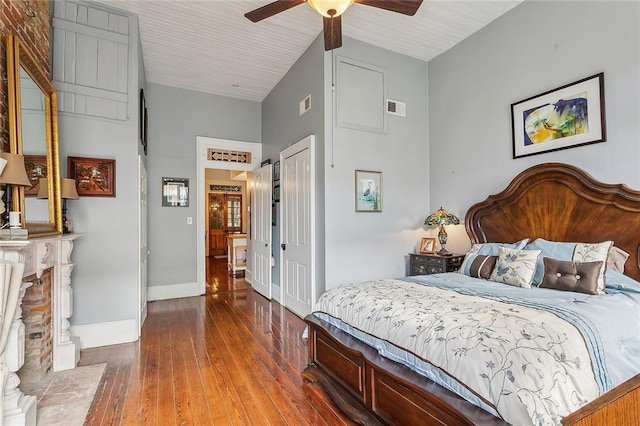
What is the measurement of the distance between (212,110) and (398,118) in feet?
10.6

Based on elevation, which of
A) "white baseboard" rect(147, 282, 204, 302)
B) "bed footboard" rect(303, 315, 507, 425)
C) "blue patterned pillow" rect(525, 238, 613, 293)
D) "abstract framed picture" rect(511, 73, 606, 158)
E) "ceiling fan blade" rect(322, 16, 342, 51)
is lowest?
"white baseboard" rect(147, 282, 204, 302)

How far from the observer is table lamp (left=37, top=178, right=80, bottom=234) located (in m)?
2.61

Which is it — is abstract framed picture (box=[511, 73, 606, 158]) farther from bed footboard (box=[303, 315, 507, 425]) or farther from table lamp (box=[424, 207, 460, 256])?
bed footboard (box=[303, 315, 507, 425])

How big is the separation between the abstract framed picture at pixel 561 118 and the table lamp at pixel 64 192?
4334 millimetres

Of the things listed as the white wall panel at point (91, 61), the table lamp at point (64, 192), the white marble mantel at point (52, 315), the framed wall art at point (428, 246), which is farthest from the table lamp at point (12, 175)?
the framed wall art at point (428, 246)

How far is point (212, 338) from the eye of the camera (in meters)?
3.36

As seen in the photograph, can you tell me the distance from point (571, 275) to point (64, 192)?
4.17m

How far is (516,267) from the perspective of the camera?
2.55 meters

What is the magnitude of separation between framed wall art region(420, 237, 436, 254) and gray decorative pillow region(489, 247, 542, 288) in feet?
3.99

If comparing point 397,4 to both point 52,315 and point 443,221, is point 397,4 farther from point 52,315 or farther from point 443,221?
point 52,315

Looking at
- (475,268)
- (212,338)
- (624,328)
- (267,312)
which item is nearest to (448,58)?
(475,268)

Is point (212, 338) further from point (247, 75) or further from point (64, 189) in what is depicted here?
point (247, 75)

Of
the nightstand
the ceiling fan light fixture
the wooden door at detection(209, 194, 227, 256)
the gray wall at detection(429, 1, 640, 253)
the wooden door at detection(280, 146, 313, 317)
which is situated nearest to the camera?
the ceiling fan light fixture

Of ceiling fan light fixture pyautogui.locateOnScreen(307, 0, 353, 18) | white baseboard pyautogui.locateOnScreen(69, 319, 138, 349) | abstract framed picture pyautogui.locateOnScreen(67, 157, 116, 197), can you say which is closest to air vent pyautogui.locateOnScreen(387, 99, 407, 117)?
ceiling fan light fixture pyautogui.locateOnScreen(307, 0, 353, 18)
